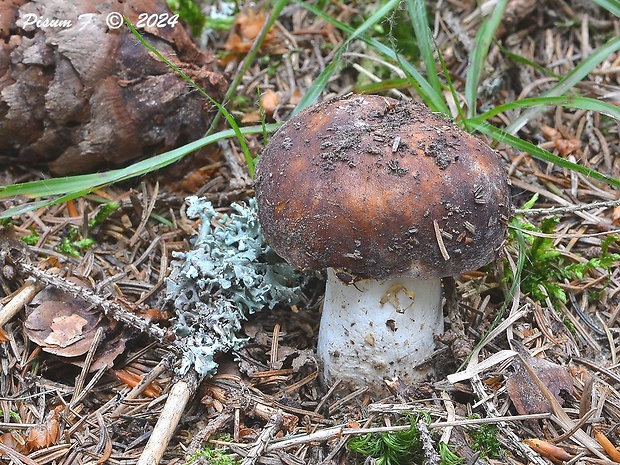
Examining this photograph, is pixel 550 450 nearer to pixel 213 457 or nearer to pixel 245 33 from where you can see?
pixel 213 457

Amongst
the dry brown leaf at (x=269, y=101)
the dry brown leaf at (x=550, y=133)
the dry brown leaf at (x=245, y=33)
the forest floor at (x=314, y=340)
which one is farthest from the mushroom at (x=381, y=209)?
the dry brown leaf at (x=245, y=33)

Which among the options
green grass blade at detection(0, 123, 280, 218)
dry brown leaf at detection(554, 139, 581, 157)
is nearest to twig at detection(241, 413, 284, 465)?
green grass blade at detection(0, 123, 280, 218)

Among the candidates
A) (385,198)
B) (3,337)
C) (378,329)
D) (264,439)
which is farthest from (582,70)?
Result: (3,337)

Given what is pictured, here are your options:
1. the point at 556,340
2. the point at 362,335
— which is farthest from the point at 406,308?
the point at 556,340

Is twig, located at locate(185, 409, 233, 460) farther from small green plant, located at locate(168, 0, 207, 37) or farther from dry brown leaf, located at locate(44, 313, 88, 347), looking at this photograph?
small green plant, located at locate(168, 0, 207, 37)

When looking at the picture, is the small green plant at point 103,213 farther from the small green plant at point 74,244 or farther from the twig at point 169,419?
the twig at point 169,419

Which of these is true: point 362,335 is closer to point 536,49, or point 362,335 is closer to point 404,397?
point 404,397
